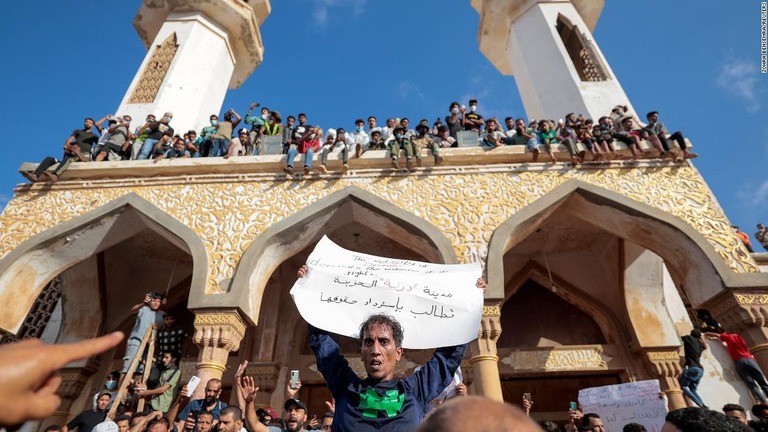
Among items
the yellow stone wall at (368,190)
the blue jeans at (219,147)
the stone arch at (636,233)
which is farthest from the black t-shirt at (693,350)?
the blue jeans at (219,147)

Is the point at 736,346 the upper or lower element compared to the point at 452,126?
lower

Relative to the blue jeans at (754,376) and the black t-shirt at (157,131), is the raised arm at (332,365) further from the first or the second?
the black t-shirt at (157,131)

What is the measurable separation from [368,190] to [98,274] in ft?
16.9

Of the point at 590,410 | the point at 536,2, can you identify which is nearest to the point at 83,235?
the point at 590,410

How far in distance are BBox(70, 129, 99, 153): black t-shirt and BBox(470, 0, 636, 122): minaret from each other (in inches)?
351

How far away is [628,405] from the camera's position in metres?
4.48

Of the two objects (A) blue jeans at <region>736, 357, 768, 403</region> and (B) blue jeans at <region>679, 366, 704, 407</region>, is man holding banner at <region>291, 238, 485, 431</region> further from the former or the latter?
(A) blue jeans at <region>736, 357, 768, 403</region>

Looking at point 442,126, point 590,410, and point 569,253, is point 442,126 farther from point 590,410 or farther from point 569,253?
point 590,410

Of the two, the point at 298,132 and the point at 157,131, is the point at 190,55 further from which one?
the point at 298,132

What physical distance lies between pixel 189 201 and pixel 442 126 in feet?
13.6

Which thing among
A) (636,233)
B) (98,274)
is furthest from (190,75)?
(636,233)

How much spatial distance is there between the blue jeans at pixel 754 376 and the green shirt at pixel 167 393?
6918mm

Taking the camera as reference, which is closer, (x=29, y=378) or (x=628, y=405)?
(x=29, y=378)

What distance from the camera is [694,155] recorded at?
5.92 metres
